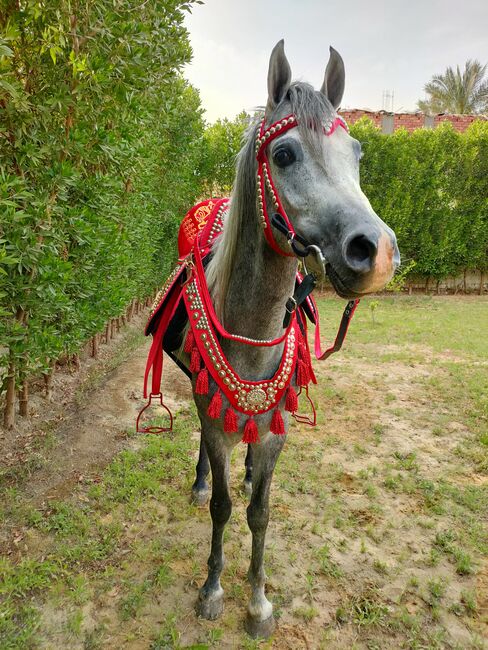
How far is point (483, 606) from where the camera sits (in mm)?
2096

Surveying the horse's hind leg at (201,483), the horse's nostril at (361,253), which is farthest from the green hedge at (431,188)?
the horse's nostril at (361,253)

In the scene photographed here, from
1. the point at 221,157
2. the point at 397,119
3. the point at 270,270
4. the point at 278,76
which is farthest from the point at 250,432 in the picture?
the point at 397,119

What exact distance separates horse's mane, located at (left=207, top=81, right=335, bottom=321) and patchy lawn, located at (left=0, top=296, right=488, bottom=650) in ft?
5.24

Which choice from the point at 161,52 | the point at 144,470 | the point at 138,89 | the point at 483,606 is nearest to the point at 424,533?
the point at 483,606

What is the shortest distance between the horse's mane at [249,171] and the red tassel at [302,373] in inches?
18.1

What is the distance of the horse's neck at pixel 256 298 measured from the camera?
149cm

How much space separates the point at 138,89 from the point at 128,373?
339cm

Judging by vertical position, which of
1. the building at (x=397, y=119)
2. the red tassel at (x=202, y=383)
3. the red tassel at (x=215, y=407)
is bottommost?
the red tassel at (x=215, y=407)

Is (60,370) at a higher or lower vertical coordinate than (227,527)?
higher

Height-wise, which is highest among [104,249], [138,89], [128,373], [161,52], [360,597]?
[161,52]

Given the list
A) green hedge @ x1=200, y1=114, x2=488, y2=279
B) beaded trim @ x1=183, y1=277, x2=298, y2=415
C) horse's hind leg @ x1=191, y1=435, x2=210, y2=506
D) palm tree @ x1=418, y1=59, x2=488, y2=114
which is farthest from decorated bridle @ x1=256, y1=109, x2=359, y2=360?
palm tree @ x1=418, y1=59, x2=488, y2=114

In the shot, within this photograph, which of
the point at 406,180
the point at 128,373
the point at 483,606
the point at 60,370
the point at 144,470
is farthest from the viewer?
the point at 406,180

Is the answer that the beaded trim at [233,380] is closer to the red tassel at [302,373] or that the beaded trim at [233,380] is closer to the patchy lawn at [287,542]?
the red tassel at [302,373]

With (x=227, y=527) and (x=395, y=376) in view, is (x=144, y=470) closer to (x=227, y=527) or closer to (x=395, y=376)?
(x=227, y=527)
